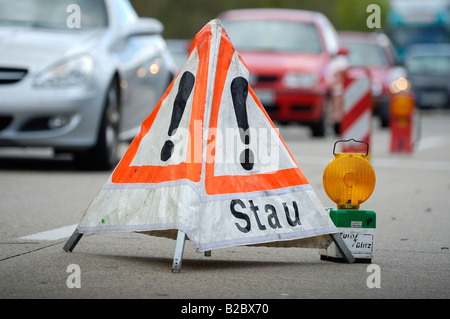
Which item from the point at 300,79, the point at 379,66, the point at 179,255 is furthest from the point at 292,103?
the point at 179,255

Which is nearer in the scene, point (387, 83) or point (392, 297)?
point (392, 297)

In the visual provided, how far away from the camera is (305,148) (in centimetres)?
1555

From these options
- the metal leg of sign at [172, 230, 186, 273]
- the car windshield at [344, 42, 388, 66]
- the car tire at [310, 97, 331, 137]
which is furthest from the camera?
the car windshield at [344, 42, 388, 66]

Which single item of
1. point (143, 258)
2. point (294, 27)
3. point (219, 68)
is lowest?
point (143, 258)

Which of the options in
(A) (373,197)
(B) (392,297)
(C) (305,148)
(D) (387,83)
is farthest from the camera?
(D) (387,83)

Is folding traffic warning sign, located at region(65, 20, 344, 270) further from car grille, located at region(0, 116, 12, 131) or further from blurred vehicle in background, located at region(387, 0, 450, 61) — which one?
blurred vehicle in background, located at region(387, 0, 450, 61)

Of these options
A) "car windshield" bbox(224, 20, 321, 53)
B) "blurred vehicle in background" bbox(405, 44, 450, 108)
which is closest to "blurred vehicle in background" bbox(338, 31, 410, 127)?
"car windshield" bbox(224, 20, 321, 53)

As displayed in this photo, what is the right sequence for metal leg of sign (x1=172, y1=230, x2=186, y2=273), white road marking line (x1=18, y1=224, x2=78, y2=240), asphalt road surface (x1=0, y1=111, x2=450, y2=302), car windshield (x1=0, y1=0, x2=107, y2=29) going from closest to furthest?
1. asphalt road surface (x1=0, y1=111, x2=450, y2=302)
2. metal leg of sign (x1=172, y1=230, x2=186, y2=273)
3. white road marking line (x1=18, y1=224, x2=78, y2=240)
4. car windshield (x1=0, y1=0, x2=107, y2=29)

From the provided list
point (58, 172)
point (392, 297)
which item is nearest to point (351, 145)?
point (58, 172)

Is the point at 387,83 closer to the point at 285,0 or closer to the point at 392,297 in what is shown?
the point at 392,297

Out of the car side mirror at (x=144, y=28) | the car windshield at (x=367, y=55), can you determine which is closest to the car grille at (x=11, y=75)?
the car side mirror at (x=144, y=28)

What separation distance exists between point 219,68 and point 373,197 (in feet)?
12.8

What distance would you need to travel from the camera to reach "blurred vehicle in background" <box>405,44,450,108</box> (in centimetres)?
3584

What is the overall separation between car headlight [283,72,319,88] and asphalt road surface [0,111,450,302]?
297 inches
